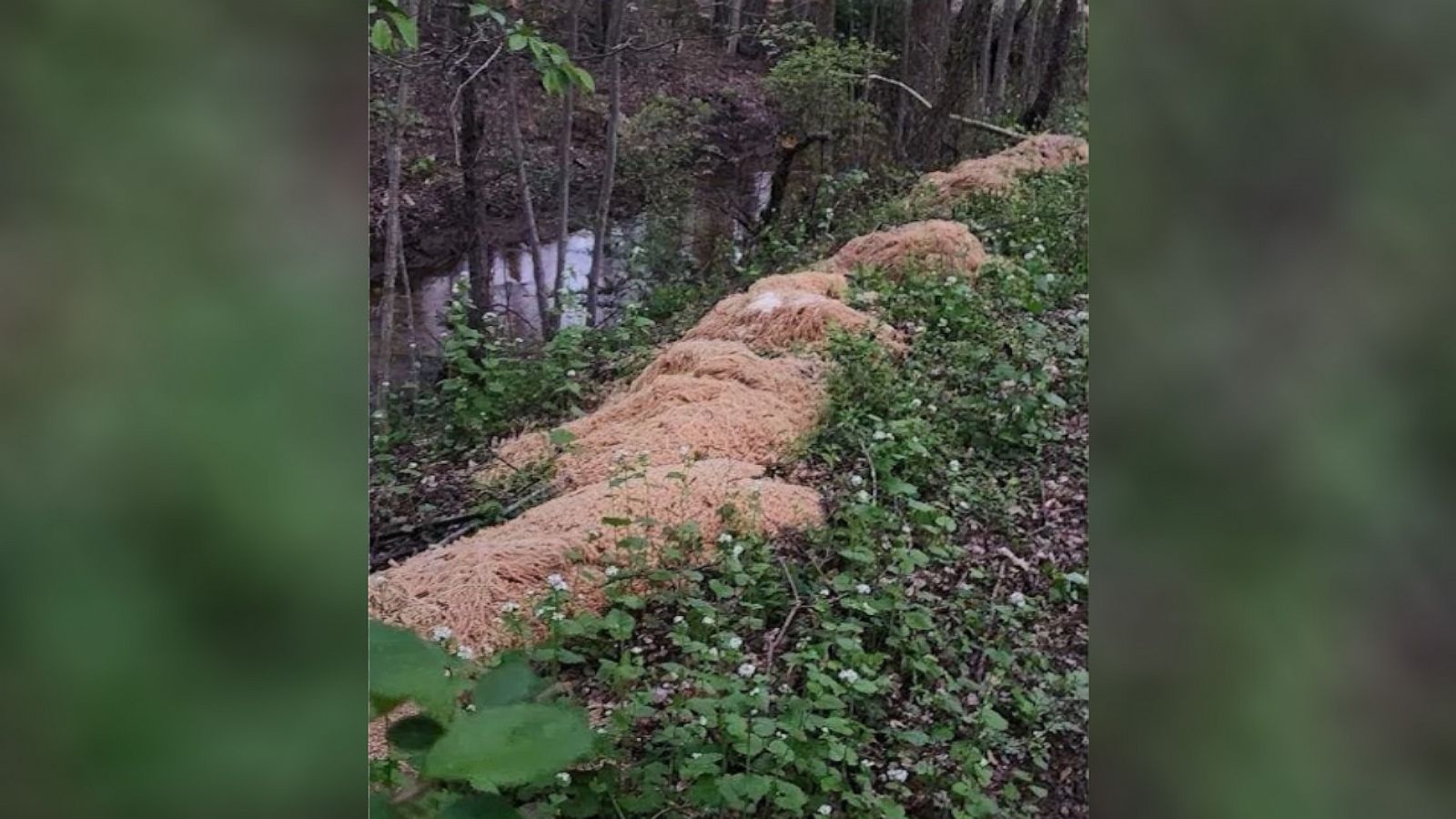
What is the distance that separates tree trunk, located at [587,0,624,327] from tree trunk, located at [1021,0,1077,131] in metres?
0.70

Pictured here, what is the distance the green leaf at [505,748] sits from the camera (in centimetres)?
84

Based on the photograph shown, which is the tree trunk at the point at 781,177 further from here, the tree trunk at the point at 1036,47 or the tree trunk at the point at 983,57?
the tree trunk at the point at 1036,47

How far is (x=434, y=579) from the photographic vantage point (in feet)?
5.20

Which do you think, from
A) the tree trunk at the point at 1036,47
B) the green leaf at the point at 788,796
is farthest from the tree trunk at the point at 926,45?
the green leaf at the point at 788,796

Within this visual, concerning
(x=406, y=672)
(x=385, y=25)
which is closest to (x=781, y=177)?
(x=385, y=25)

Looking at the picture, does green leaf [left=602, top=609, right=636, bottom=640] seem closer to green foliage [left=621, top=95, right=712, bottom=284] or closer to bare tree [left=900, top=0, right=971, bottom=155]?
green foliage [left=621, top=95, right=712, bottom=284]

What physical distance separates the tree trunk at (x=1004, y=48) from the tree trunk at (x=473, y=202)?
3.07 feet

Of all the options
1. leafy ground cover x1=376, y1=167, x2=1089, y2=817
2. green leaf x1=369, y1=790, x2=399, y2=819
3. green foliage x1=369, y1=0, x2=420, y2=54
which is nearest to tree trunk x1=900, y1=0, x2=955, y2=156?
leafy ground cover x1=376, y1=167, x2=1089, y2=817

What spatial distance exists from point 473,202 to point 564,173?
0.17m

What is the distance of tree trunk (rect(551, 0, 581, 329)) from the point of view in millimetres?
1640
